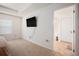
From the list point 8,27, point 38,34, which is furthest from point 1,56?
point 38,34

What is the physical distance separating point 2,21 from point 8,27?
181 millimetres

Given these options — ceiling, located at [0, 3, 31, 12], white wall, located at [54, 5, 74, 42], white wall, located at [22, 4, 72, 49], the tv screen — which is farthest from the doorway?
ceiling, located at [0, 3, 31, 12]

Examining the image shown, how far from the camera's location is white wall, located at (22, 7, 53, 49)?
1868 mm

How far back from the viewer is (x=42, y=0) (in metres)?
1.50

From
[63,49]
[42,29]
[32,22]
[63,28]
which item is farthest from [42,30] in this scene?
[63,49]

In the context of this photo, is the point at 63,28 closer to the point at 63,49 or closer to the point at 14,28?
the point at 63,49

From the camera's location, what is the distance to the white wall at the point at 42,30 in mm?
1868

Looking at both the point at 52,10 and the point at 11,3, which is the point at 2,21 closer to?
the point at 11,3

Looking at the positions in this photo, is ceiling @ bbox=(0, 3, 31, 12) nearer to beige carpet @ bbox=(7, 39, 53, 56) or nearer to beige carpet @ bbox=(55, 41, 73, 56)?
beige carpet @ bbox=(7, 39, 53, 56)

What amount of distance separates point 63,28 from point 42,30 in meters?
0.61

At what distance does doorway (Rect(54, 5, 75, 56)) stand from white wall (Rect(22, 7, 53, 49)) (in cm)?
14

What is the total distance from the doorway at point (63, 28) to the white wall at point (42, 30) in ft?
0.47

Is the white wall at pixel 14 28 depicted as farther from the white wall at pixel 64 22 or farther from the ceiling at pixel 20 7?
the white wall at pixel 64 22

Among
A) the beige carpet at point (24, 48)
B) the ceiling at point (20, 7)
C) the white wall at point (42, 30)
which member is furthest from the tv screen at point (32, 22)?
the beige carpet at point (24, 48)
